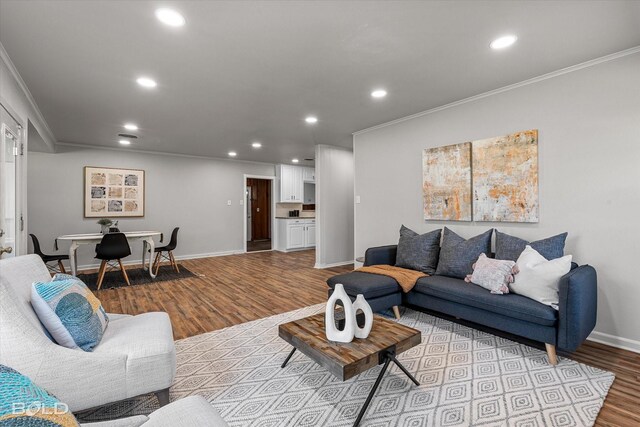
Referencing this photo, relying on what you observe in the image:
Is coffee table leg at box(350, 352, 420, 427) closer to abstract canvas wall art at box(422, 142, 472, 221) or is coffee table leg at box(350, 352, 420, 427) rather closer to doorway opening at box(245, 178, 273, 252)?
abstract canvas wall art at box(422, 142, 472, 221)

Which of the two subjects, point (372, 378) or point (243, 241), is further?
point (243, 241)

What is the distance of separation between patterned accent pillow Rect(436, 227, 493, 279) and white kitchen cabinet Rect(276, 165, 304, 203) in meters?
5.47

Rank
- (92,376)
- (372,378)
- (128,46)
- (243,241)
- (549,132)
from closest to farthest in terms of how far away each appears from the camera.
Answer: (92,376)
(372,378)
(128,46)
(549,132)
(243,241)

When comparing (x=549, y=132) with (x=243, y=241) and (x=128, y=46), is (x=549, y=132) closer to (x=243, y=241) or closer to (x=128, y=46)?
(x=128, y=46)

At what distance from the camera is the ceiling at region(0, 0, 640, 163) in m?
1.93

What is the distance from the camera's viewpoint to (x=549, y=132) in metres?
2.88

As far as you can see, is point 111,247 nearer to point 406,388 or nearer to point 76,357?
point 76,357

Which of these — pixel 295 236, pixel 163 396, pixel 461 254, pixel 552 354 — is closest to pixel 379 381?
pixel 163 396

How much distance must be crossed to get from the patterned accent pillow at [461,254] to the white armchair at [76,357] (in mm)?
2585

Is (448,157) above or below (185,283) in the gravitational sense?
above

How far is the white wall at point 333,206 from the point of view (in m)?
5.64

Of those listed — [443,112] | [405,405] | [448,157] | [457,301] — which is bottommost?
[405,405]

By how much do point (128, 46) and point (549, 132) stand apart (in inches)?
145

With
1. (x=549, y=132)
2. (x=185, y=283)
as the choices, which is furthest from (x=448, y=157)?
(x=185, y=283)
